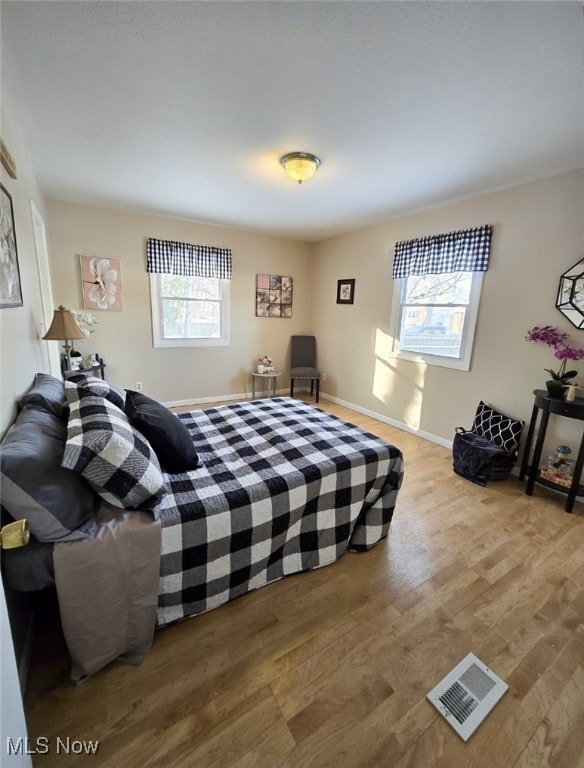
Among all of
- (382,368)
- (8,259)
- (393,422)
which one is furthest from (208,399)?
(8,259)

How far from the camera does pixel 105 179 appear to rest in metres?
2.82

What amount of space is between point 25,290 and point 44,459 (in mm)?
1370

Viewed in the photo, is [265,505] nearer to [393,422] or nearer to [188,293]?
[393,422]

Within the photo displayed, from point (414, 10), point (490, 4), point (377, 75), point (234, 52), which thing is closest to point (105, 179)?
point (234, 52)

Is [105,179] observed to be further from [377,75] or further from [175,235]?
[377,75]

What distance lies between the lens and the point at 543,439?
2.45m

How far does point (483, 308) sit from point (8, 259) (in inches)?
136

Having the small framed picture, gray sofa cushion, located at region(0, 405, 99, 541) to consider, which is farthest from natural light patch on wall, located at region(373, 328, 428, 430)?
gray sofa cushion, located at region(0, 405, 99, 541)

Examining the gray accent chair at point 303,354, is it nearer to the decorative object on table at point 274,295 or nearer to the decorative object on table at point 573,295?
the decorative object on table at point 274,295

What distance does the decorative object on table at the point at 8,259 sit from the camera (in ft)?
4.71

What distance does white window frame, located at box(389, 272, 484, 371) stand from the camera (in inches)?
119

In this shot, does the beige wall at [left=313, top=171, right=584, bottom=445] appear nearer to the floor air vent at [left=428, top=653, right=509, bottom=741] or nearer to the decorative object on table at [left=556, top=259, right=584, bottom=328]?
the decorative object on table at [left=556, top=259, right=584, bottom=328]

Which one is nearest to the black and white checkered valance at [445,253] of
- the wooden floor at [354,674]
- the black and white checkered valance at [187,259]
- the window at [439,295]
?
the window at [439,295]
